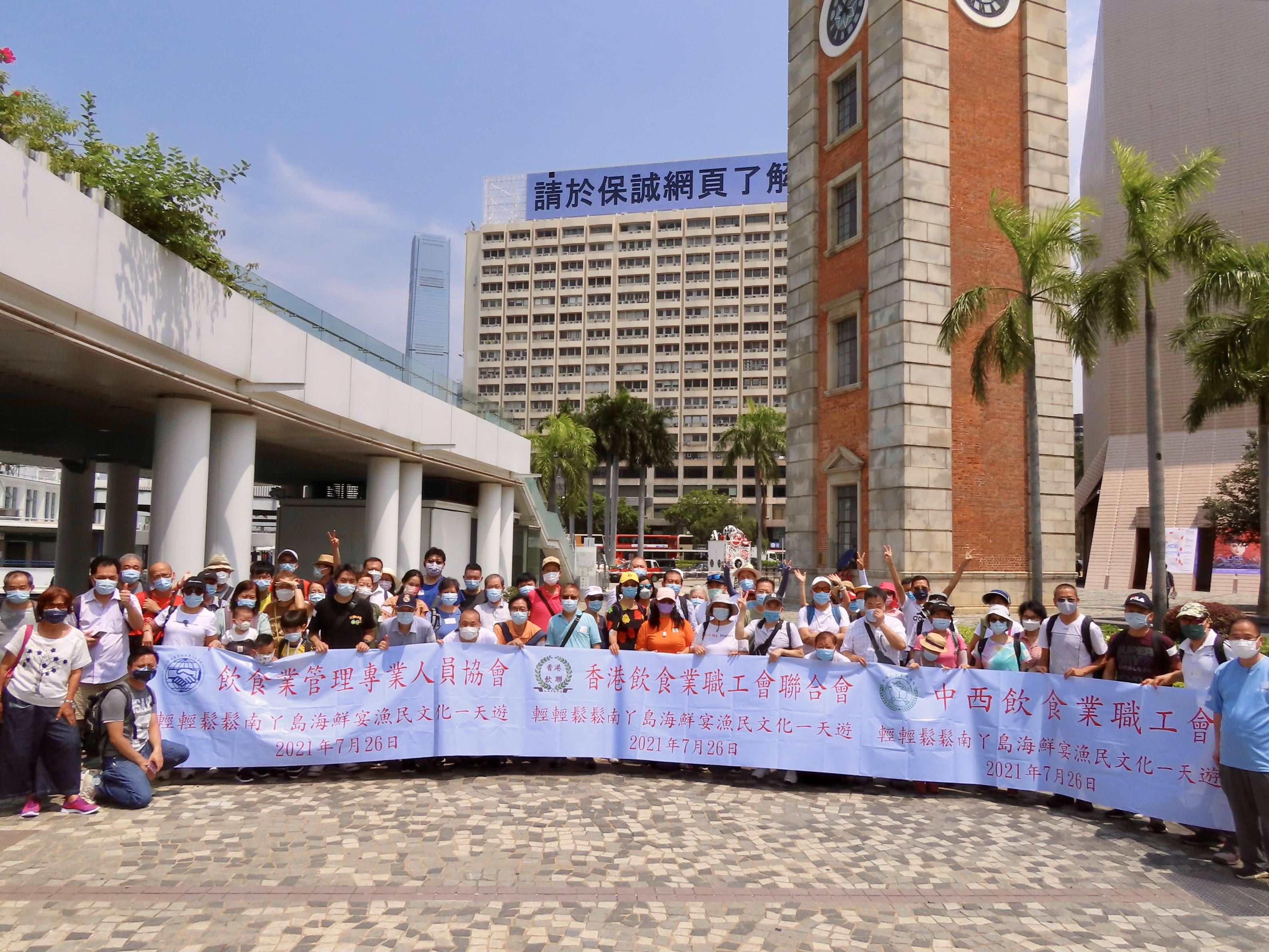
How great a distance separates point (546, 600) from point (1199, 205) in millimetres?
51011

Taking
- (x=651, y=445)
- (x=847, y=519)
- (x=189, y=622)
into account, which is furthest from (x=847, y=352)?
(x=651, y=445)

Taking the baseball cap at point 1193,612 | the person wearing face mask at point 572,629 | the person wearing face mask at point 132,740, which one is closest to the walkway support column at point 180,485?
the person wearing face mask at point 132,740

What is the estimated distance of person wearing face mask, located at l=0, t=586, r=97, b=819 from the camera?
654cm

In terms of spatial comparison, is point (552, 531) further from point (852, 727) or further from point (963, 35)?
point (852, 727)

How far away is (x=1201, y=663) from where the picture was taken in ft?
22.3

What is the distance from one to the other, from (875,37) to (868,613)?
21119 mm

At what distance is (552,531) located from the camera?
3581 cm

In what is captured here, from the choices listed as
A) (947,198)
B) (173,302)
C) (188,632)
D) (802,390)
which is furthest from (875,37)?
(188,632)

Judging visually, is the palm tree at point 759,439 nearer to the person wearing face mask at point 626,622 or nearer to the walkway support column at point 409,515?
the walkway support column at point 409,515

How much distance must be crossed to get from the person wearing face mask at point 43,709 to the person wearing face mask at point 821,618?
595 cm

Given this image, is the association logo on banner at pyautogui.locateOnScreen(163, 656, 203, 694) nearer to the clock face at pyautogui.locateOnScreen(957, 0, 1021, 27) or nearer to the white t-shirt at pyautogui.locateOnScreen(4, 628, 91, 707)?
the white t-shirt at pyautogui.locateOnScreen(4, 628, 91, 707)

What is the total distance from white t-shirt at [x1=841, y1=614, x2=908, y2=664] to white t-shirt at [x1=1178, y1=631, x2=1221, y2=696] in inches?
85.1

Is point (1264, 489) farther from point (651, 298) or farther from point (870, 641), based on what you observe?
point (651, 298)

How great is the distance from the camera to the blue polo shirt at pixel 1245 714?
5.86m
